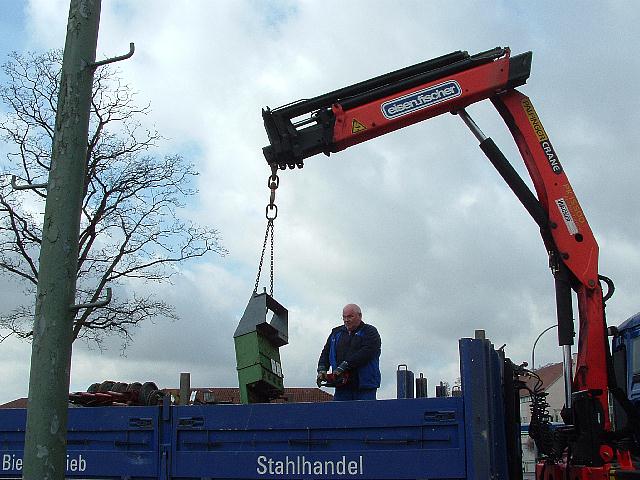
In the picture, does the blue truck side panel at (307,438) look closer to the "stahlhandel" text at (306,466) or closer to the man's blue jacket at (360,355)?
the "stahlhandel" text at (306,466)

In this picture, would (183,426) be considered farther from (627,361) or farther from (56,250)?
(627,361)

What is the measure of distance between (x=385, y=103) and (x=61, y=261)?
5.28 metres

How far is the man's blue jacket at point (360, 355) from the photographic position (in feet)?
22.6

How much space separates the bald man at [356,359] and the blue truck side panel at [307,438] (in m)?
1.11

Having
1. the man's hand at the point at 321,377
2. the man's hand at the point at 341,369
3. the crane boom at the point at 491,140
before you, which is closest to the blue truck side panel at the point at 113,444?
the man's hand at the point at 321,377

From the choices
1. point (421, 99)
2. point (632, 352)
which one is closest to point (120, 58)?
point (421, 99)

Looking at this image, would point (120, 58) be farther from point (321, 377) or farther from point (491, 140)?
point (491, 140)

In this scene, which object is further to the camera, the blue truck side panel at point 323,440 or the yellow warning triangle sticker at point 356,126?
the yellow warning triangle sticker at point 356,126

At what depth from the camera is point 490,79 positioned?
809 cm

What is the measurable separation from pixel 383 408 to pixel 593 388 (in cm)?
264

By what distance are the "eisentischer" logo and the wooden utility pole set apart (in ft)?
15.6

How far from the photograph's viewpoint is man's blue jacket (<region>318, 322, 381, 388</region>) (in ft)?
22.6

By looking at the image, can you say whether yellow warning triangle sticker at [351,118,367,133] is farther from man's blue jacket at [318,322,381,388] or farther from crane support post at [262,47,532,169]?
man's blue jacket at [318,322,381,388]

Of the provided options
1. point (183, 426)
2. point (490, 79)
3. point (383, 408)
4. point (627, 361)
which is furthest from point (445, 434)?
point (490, 79)
